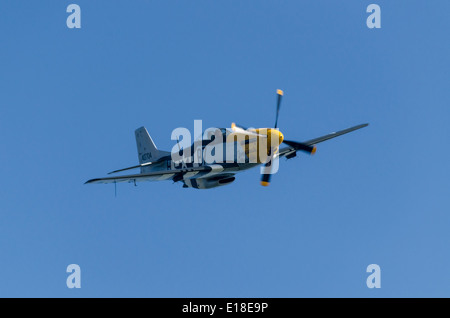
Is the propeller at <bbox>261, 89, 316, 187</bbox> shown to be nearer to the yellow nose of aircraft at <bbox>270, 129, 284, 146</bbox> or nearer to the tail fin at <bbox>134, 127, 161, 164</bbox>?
the yellow nose of aircraft at <bbox>270, 129, 284, 146</bbox>

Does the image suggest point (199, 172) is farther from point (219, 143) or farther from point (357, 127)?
point (357, 127)

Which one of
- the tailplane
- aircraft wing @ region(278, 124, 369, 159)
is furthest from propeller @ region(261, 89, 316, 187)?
the tailplane

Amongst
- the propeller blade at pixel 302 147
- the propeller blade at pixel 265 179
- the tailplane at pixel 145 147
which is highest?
the tailplane at pixel 145 147

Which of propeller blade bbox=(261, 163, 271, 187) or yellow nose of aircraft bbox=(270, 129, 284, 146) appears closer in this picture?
yellow nose of aircraft bbox=(270, 129, 284, 146)

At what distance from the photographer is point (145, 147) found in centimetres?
4725

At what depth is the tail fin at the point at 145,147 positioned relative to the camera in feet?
150

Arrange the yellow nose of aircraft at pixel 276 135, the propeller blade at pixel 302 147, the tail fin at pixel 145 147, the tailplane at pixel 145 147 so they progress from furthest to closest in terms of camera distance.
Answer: the tail fin at pixel 145 147 < the tailplane at pixel 145 147 < the propeller blade at pixel 302 147 < the yellow nose of aircraft at pixel 276 135

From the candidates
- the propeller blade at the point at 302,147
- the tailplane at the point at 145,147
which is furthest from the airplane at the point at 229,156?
the tailplane at the point at 145,147

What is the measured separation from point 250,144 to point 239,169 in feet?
6.64

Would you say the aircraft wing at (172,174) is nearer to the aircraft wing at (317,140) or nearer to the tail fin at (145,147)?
the aircraft wing at (317,140)

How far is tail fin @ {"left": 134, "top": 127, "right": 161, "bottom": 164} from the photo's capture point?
150 ft
